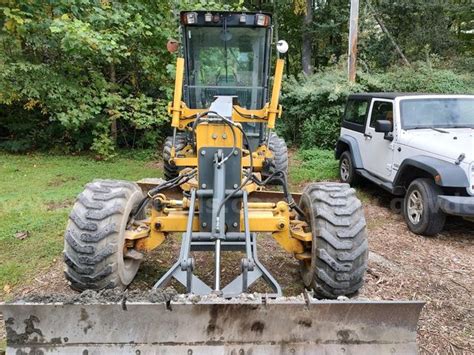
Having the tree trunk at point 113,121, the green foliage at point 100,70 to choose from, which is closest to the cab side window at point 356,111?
the green foliage at point 100,70

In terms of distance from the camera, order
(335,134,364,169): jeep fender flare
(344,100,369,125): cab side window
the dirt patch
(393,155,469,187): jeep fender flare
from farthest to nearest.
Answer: (344,100,369,125): cab side window → (335,134,364,169): jeep fender flare → (393,155,469,187): jeep fender flare → the dirt patch

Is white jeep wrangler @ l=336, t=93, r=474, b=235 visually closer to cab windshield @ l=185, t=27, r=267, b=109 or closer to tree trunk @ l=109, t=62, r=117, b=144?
cab windshield @ l=185, t=27, r=267, b=109

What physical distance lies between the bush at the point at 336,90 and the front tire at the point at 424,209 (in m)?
5.97

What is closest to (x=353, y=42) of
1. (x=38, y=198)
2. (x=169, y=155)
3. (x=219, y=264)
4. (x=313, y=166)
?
(x=313, y=166)

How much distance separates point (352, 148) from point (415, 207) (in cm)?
233

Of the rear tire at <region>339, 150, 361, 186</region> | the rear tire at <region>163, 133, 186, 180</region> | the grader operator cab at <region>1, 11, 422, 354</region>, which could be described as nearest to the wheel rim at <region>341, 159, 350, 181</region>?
the rear tire at <region>339, 150, 361, 186</region>

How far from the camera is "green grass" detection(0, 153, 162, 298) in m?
4.64

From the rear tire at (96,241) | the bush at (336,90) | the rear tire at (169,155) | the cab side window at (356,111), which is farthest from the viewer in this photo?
the bush at (336,90)

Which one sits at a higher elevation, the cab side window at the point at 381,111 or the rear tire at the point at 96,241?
the cab side window at the point at 381,111

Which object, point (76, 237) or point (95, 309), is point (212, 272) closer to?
point (76, 237)

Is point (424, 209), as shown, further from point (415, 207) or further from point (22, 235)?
point (22, 235)

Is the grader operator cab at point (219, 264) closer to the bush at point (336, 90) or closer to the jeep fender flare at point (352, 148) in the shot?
the jeep fender flare at point (352, 148)

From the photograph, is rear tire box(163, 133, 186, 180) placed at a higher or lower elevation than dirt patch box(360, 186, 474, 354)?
higher

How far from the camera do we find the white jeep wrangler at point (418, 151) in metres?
5.21
